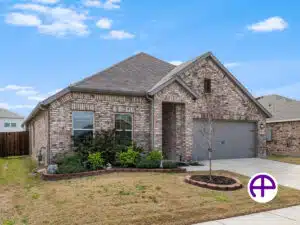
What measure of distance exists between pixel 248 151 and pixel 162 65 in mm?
7510

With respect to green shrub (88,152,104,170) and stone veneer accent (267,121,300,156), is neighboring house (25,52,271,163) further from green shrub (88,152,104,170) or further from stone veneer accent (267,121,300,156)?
stone veneer accent (267,121,300,156)

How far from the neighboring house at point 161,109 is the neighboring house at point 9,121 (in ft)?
107

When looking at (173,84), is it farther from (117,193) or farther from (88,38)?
(117,193)

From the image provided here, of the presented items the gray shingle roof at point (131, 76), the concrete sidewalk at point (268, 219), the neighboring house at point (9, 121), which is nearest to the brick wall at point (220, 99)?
the gray shingle roof at point (131, 76)

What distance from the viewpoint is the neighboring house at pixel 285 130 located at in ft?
65.0

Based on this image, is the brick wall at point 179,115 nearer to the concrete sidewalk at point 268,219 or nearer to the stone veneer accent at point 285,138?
the concrete sidewalk at point 268,219

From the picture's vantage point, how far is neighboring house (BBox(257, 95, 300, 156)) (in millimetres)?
19797

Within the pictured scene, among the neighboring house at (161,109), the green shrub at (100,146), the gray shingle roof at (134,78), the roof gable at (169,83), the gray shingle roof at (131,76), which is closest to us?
the green shrub at (100,146)

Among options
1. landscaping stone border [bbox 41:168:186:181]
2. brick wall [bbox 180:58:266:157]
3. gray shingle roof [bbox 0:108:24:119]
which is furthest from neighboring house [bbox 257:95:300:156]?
gray shingle roof [bbox 0:108:24:119]

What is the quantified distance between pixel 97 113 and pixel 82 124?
2.67 feet

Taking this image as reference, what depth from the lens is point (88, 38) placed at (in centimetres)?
1512

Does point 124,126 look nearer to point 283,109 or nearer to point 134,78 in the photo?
point 134,78

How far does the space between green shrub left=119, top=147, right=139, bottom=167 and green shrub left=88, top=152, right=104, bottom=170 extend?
85 cm

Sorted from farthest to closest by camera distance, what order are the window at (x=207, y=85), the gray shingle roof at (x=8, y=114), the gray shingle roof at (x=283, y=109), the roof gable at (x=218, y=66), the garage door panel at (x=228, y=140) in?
1. the gray shingle roof at (x=8, y=114)
2. the gray shingle roof at (x=283, y=109)
3. the window at (x=207, y=85)
4. the garage door panel at (x=228, y=140)
5. the roof gable at (x=218, y=66)
